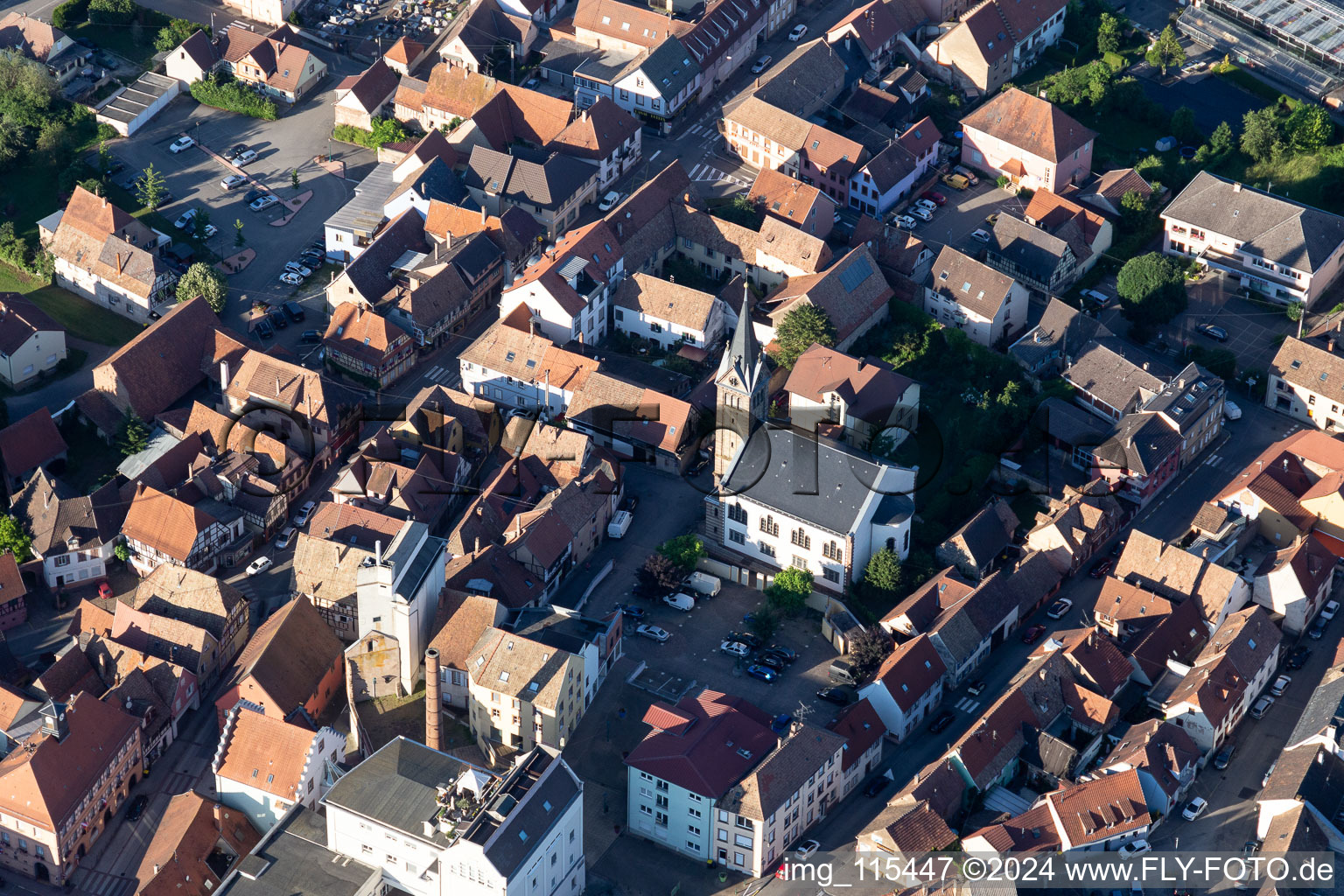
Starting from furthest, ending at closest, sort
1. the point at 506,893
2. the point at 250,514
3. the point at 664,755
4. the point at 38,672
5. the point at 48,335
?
1. the point at 48,335
2. the point at 250,514
3. the point at 38,672
4. the point at 664,755
5. the point at 506,893

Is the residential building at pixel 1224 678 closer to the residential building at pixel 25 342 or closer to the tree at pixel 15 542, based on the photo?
the tree at pixel 15 542

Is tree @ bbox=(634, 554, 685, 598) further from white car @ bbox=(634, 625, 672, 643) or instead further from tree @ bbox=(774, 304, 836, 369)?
tree @ bbox=(774, 304, 836, 369)

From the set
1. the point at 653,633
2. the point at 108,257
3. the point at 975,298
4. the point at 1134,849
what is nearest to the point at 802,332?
the point at 975,298

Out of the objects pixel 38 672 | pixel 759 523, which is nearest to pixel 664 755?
pixel 759 523

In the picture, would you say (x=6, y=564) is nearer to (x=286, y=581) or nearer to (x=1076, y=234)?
(x=286, y=581)

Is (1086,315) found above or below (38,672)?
above

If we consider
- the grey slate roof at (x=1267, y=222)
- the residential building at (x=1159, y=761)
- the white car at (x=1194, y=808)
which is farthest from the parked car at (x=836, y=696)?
the grey slate roof at (x=1267, y=222)

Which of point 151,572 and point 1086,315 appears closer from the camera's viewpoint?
point 151,572
